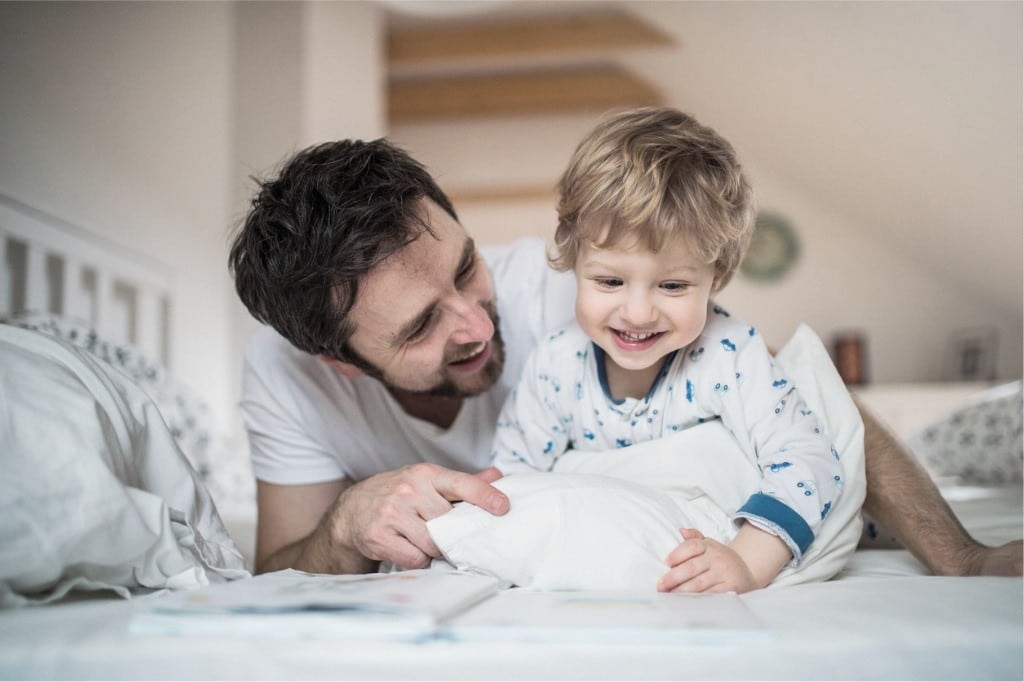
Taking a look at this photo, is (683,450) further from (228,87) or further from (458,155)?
(458,155)

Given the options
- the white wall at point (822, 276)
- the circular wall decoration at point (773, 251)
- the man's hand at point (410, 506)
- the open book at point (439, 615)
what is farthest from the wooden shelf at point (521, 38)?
the open book at point (439, 615)

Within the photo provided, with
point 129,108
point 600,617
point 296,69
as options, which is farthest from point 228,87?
point 600,617

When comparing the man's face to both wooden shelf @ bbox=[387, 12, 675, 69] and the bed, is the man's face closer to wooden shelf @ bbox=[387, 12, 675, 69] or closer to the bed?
the bed

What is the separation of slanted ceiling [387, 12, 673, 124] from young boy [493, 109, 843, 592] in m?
3.16

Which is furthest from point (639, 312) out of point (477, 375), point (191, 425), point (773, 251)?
point (773, 251)

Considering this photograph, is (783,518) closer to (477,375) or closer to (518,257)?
(477,375)

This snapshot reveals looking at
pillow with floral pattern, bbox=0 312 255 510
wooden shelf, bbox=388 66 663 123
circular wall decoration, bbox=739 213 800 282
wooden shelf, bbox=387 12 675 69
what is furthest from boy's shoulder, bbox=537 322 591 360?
circular wall decoration, bbox=739 213 800 282

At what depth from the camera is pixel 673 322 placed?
108 cm

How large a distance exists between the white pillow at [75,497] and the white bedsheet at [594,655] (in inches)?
3.7

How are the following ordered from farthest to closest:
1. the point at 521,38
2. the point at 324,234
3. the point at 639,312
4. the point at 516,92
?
the point at 516,92
the point at 521,38
the point at 324,234
the point at 639,312

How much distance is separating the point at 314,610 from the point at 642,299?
56 cm

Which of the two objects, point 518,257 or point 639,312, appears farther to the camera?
point 518,257

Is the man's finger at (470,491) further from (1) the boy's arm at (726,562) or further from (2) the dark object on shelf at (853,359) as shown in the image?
→ (2) the dark object on shelf at (853,359)

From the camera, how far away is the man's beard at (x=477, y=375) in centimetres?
136
